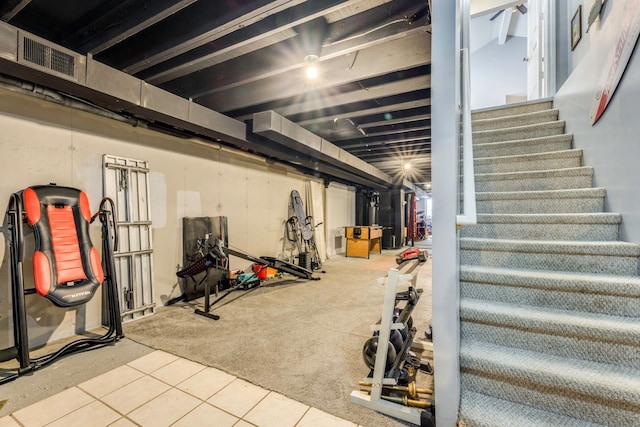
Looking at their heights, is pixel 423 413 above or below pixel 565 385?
below

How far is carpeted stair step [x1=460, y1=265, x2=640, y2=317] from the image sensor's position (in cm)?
151

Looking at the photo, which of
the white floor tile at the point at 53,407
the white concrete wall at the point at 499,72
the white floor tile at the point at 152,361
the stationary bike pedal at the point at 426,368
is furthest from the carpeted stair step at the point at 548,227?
the white concrete wall at the point at 499,72

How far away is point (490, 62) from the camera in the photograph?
24.3 feet

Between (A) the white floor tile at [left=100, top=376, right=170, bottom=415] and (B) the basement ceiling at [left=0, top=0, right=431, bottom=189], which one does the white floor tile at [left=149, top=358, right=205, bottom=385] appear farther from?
(B) the basement ceiling at [left=0, top=0, right=431, bottom=189]

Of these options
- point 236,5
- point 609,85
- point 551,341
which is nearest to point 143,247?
point 236,5

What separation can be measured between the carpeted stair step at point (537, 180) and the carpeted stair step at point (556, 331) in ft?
3.99

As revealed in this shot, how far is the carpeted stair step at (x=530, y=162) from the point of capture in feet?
7.98

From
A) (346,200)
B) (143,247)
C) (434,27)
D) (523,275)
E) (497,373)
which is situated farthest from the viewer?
(346,200)

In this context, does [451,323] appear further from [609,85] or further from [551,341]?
[609,85]

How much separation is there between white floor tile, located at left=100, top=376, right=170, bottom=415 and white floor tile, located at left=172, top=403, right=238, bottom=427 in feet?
1.19

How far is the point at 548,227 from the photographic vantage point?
204cm

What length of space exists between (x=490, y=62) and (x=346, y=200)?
5629 mm

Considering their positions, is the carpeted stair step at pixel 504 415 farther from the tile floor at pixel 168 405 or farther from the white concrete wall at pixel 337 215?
the white concrete wall at pixel 337 215

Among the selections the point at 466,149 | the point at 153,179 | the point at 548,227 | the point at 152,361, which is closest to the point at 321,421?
the point at 152,361
